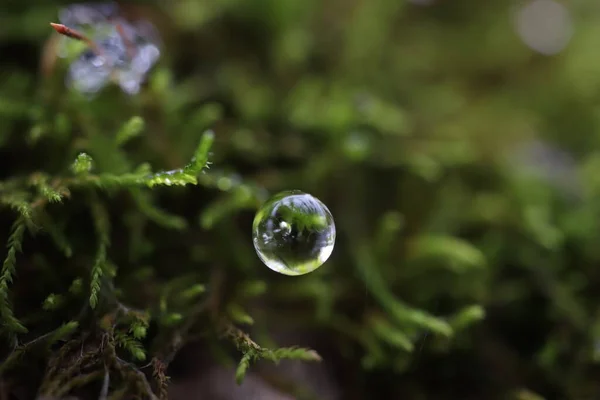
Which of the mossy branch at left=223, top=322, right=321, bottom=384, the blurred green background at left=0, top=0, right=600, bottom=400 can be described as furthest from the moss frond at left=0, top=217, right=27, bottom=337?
the mossy branch at left=223, top=322, right=321, bottom=384

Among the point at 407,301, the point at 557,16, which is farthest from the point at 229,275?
the point at 557,16

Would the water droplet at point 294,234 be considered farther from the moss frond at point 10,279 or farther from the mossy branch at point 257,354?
the moss frond at point 10,279

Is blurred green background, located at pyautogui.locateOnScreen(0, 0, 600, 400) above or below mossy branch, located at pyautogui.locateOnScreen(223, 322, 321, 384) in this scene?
above

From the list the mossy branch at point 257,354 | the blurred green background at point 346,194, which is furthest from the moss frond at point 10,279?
the mossy branch at point 257,354

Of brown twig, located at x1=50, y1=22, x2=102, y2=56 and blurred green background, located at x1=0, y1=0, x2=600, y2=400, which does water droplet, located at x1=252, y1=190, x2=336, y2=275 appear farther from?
brown twig, located at x1=50, y1=22, x2=102, y2=56

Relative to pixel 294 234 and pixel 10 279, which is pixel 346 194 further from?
pixel 10 279

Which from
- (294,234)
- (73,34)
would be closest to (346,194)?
(294,234)
